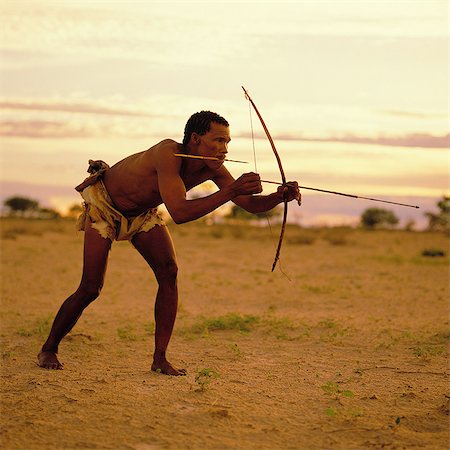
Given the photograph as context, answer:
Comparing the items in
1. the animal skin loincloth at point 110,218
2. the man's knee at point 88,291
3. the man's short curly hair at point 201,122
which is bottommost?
the man's knee at point 88,291

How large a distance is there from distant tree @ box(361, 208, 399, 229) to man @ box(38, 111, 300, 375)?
1600 inches

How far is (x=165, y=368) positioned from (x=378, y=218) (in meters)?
41.5

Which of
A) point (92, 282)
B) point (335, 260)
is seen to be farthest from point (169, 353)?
point (335, 260)

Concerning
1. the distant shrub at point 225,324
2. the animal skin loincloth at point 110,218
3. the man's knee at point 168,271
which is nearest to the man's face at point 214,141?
the animal skin loincloth at point 110,218

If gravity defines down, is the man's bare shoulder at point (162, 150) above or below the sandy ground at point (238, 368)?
above

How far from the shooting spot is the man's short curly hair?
5250 mm

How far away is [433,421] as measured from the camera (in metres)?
4.54

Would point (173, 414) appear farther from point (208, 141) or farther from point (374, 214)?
point (374, 214)

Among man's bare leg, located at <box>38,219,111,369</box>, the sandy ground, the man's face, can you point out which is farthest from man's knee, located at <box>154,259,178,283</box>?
the man's face

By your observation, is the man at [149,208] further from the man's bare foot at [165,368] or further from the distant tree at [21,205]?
the distant tree at [21,205]

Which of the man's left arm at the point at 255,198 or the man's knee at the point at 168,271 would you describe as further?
the man's knee at the point at 168,271

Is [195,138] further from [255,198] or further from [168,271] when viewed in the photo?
[168,271]

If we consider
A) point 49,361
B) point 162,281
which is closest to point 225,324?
point 162,281

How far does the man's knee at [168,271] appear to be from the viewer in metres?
5.57
